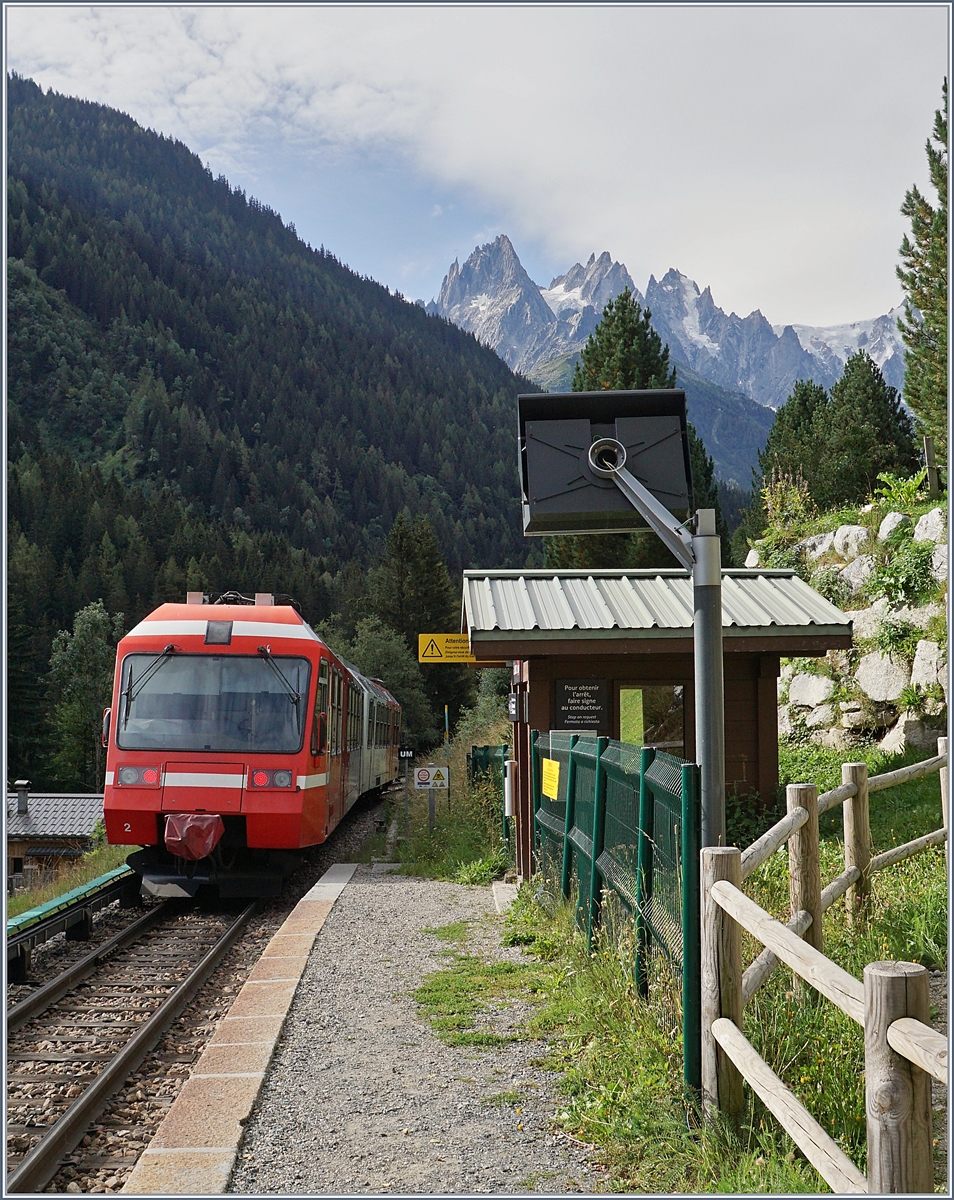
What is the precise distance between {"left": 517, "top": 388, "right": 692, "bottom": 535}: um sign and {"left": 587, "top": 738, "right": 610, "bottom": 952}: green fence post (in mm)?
1719

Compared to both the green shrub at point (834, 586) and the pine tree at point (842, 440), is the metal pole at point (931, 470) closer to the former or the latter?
the green shrub at point (834, 586)

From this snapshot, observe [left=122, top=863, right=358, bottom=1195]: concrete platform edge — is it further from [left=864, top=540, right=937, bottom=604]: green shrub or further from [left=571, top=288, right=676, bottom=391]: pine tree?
[left=571, top=288, right=676, bottom=391]: pine tree

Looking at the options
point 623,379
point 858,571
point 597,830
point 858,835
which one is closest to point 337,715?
point 597,830

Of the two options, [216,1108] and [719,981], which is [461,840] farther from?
[719,981]

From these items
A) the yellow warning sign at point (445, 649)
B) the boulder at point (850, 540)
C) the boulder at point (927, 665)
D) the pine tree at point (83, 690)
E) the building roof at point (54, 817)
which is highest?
the boulder at point (850, 540)

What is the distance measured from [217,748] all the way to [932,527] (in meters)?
11.5

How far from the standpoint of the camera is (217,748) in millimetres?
11102

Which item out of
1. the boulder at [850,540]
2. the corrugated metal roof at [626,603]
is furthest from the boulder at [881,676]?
the corrugated metal roof at [626,603]

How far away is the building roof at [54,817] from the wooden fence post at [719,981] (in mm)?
42354

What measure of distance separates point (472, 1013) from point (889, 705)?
11309 mm

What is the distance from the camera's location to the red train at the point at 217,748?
10.9 metres

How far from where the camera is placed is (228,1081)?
189 inches

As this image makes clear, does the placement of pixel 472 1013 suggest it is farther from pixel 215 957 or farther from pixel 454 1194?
pixel 215 957

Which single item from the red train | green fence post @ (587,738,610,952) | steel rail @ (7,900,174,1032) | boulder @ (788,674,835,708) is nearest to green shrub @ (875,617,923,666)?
boulder @ (788,674,835,708)
